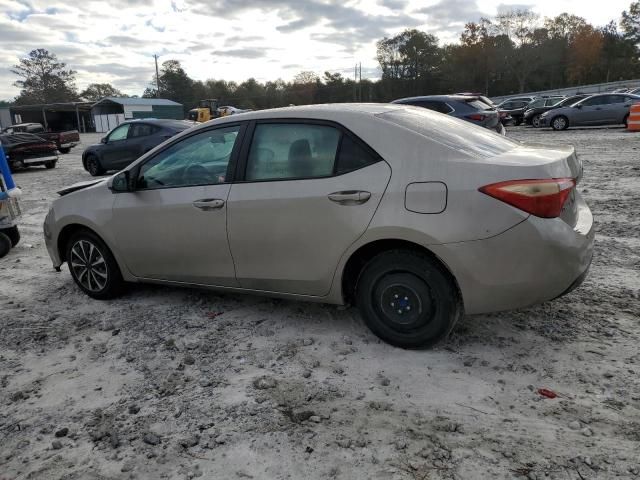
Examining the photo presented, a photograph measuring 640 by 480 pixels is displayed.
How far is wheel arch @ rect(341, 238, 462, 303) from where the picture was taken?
10.8 feet

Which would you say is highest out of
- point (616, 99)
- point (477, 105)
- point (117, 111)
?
point (117, 111)

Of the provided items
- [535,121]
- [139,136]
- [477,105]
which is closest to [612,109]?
[535,121]

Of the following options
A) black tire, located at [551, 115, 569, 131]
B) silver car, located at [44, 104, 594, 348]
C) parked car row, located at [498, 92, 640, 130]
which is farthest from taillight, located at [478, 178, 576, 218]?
black tire, located at [551, 115, 569, 131]

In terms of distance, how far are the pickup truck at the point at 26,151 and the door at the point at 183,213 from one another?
15.6 metres

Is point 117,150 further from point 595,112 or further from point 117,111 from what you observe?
point 117,111

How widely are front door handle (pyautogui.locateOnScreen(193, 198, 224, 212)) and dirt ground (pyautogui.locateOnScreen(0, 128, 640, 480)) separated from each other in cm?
96

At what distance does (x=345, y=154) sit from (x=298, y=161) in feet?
1.26

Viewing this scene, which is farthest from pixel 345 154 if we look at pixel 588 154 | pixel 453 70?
pixel 453 70

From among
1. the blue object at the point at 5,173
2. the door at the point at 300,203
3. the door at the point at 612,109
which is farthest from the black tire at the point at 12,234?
the door at the point at 612,109

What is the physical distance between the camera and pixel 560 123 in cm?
2194

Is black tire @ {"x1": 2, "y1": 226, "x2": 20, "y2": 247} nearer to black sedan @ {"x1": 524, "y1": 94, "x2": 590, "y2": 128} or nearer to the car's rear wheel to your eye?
the car's rear wheel

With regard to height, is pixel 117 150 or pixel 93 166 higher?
pixel 117 150

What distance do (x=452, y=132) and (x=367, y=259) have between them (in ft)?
3.53

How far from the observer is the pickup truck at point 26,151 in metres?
17.4
